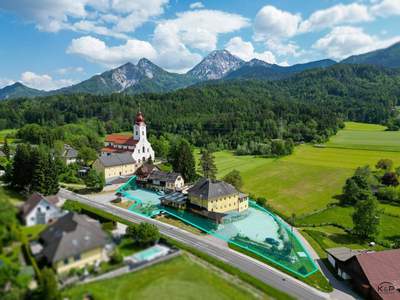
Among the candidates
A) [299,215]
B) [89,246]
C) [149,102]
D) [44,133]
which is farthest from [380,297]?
[149,102]

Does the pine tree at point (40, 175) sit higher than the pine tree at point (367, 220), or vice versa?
the pine tree at point (40, 175)

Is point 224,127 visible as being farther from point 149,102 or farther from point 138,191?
point 138,191

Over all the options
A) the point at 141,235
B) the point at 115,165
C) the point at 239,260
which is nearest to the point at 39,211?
the point at 141,235

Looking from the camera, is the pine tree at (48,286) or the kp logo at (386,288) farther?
the kp logo at (386,288)

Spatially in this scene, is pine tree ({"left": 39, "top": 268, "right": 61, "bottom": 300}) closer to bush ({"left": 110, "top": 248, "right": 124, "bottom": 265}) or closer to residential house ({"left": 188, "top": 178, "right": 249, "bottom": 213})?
bush ({"left": 110, "top": 248, "right": 124, "bottom": 265})

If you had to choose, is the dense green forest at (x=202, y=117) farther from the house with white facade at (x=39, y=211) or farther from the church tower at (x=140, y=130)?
the house with white facade at (x=39, y=211)

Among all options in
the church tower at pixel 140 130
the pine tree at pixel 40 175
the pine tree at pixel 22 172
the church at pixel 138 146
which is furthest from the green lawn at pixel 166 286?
the church tower at pixel 140 130

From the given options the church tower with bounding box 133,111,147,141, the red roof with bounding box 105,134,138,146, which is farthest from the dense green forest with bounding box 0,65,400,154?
the church tower with bounding box 133,111,147,141

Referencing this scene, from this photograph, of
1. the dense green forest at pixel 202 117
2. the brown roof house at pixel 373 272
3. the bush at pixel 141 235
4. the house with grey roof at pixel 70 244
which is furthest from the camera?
the dense green forest at pixel 202 117
